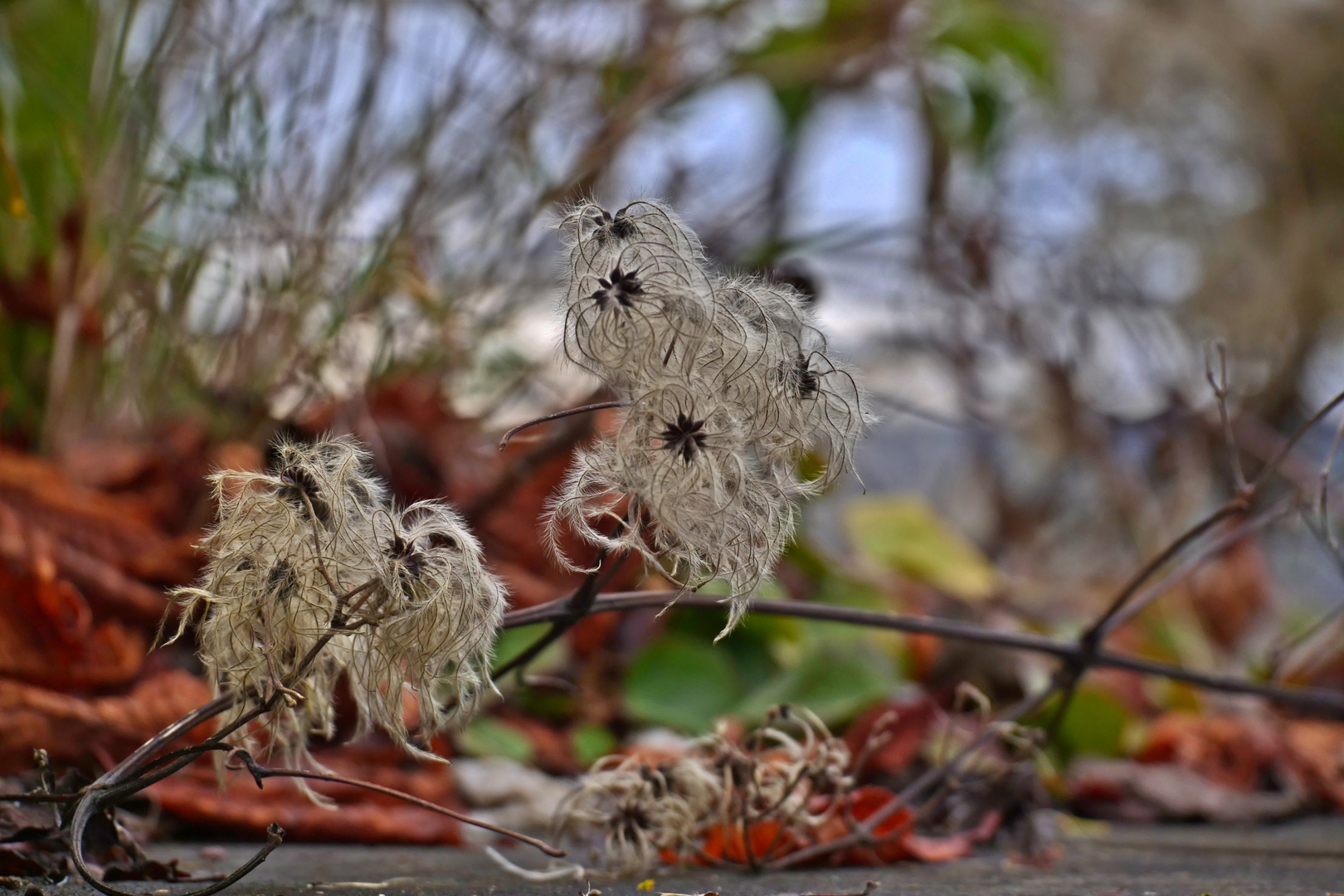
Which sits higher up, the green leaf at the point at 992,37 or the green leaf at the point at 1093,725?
the green leaf at the point at 992,37

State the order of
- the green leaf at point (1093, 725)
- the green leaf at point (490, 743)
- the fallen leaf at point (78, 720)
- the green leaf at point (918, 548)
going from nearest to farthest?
1. the fallen leaf at point (78, 720)
2. the green leaf at point (490, 743)
3. the green leaf at point (1093, 725)
4. the green leaf at point (918, 548)

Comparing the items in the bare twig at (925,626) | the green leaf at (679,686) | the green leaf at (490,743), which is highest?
the bare twig at (925,626)

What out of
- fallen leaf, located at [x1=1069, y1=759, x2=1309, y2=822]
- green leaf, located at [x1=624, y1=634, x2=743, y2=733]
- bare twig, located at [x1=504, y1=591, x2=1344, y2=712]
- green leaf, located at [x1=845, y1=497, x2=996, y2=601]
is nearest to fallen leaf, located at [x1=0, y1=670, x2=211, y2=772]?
bare twig, located at [x1=504, y1=591, x2=1344, y2=712]

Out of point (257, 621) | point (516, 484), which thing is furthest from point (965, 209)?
point (257, 621)

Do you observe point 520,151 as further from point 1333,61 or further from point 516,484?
point 1333,61

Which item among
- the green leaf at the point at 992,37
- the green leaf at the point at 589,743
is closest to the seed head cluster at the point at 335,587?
the green leaf at the point at 589,743

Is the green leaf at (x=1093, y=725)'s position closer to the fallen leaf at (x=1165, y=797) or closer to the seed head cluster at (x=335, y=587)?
the fallen leaf at (x=1165, y=797)

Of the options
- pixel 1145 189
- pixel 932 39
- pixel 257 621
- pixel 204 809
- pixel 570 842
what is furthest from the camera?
pixel 1145 189

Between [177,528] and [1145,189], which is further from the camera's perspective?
[1145,189]
